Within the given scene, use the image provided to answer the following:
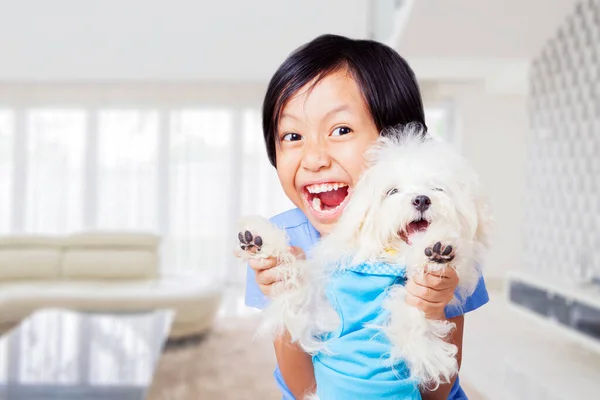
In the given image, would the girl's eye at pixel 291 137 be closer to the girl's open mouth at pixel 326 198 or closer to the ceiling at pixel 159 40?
the girl's open mouth at pixel 326 198

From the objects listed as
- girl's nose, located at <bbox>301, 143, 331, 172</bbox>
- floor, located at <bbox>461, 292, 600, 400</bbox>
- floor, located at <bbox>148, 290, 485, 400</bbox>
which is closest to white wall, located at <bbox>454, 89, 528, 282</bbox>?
floor, located at <bbox>461, 292, 600, 400</bbox>

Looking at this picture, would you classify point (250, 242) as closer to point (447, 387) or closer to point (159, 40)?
point (447, 387)

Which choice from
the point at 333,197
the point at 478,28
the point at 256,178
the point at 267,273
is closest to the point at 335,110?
the point at 333,197

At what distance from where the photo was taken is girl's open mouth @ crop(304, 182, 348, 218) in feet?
2.54

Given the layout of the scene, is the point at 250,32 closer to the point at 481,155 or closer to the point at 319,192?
the point at 481,155

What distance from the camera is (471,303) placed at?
0.80 metres

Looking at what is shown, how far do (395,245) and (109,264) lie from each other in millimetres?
4650

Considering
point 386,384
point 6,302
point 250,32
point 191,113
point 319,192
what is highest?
point 250,32

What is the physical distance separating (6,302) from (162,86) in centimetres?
355

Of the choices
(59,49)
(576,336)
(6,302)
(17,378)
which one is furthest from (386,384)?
(59,49)

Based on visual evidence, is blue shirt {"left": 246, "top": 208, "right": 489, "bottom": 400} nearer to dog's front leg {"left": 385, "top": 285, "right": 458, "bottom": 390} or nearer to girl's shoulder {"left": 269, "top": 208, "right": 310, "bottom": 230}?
girl's shoulder {"left": 269, "top": 208, "right": 310, "bottom": 230}

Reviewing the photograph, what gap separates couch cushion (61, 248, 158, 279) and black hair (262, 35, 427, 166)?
4496mm

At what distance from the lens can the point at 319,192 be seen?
30.8 inches

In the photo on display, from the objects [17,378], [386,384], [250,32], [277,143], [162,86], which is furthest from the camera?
[162,86]
